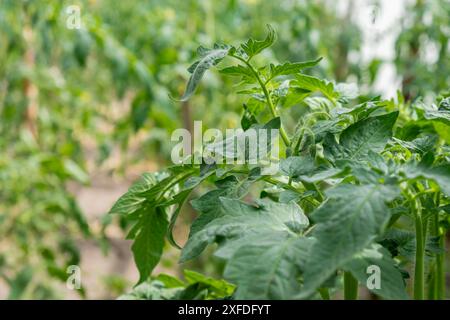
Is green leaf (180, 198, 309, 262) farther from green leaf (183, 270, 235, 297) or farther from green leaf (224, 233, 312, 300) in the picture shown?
green leaf (183, 270, 235, 297)

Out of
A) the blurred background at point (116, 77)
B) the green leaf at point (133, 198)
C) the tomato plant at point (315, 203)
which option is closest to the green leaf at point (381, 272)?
the tomato plant at point (315, 203)

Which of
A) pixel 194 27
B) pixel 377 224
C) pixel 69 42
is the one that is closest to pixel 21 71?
pixel 69 42

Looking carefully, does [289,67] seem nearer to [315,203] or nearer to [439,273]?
[315,203]

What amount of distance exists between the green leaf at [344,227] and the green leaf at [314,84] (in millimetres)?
194

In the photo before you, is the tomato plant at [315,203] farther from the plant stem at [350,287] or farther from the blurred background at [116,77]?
the blurred background at [116,77]

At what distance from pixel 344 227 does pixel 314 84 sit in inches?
9.2

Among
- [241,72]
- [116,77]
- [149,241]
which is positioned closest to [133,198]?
[149,241]

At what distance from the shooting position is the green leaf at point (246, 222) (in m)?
0.41

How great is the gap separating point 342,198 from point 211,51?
19 cm

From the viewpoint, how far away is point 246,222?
1.35 ft

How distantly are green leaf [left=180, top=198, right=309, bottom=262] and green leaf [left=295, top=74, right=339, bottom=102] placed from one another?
0.46ft

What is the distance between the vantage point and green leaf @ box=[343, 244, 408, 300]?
369mm

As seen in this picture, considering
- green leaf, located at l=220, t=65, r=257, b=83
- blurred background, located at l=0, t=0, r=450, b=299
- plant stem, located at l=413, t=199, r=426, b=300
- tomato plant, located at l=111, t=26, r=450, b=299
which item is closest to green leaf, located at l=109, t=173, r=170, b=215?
tomato plant, located at l=111, t=26, r=450, b=299
